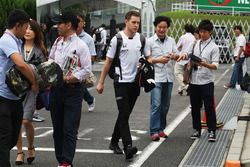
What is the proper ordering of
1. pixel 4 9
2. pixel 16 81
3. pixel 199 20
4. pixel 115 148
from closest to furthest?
pixel 16 81
pixel 115 148
pixel 199 20
pixel 4 9

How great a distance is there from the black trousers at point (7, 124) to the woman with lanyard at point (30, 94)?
48.6 inches

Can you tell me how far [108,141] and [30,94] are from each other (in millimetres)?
1878

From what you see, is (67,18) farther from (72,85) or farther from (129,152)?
(129,152)

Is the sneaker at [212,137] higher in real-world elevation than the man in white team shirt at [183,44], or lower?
lower

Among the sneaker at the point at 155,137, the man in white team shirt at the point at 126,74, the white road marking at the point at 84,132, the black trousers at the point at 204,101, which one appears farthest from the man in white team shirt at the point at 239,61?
the man in white team shirt at the point at 126,74

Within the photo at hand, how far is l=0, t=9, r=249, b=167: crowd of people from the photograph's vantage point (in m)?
5.65

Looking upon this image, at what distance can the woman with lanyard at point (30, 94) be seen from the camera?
708 cm

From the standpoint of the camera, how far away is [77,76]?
21.0 ft

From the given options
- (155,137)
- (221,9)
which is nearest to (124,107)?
(155,137)

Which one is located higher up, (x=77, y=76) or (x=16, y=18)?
(x=16, y=18)

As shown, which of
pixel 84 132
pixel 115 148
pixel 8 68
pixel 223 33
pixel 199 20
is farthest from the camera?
pixel 199 20

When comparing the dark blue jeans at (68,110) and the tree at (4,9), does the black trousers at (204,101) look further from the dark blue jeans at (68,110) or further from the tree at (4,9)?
the tree at (4,9)

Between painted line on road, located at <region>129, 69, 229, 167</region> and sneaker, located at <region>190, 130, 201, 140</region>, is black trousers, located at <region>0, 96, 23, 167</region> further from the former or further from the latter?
sneaker, located at <region>190, 130, 201, 140</region>

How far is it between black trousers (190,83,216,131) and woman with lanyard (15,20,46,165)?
8.83ft
